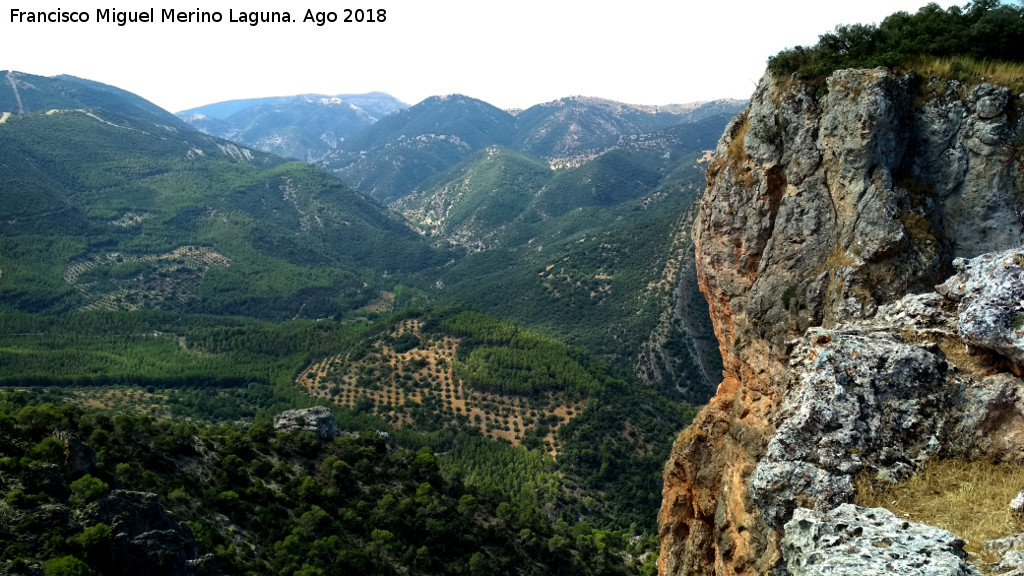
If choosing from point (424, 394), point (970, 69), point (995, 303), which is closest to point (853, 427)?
point (995, 303)

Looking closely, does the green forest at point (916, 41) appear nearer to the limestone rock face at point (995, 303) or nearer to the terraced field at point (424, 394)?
the limestone rock face at point (995, 303)

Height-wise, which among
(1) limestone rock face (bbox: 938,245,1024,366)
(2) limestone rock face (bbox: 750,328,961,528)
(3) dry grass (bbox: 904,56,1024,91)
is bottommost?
(2) limestone rock face (bbox: 750,328,961,528)

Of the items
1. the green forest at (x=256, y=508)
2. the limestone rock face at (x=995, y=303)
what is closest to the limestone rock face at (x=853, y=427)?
the limestone rock face at (x=995, y=303)

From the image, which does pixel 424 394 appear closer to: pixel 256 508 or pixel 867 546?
pixel 256 508

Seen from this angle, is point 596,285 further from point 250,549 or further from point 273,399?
point 250,549

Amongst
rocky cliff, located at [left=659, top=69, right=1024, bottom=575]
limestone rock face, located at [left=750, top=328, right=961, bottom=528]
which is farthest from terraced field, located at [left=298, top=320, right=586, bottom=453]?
limestone rock face, located at [left=750, top=328, right=961, bottom=528]

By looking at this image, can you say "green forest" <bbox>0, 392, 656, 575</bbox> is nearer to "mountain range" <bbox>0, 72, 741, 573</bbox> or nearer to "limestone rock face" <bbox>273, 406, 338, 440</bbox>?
"mountain range" <bbox>0, 72, 741, 573</bbox>

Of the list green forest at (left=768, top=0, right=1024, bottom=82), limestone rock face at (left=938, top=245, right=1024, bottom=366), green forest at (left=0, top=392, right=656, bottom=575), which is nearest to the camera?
limestone rock face at (left=938, top=245, right=1024, bottom=366)
